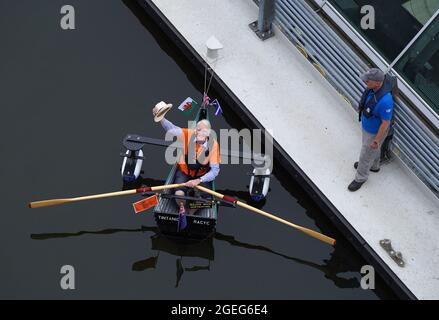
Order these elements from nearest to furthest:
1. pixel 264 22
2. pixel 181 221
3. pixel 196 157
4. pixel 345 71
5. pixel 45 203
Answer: pixel 181 221
pixel 196 157
pixel 45 203
pixel 345 71
pixel 264 22

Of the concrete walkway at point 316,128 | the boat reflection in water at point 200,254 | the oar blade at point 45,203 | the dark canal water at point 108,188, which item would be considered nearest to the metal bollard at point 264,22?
the concrete walkway at point 316,128

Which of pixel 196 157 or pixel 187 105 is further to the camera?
pixel 187 105

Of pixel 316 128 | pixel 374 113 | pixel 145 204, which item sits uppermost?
pixel 374 113

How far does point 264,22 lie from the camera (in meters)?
15.6

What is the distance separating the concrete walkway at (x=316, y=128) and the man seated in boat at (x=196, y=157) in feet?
4.96

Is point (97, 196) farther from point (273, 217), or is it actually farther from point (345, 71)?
point (345, 71)

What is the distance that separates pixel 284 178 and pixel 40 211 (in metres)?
4.19

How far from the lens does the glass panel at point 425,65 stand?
43.3 feet

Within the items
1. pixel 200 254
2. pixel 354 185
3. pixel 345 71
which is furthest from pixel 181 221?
pixel 345 71

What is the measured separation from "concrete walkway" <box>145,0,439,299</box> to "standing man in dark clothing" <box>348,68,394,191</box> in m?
0.71

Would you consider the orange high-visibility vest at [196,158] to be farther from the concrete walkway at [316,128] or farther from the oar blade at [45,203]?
the oar blade at [45,203]

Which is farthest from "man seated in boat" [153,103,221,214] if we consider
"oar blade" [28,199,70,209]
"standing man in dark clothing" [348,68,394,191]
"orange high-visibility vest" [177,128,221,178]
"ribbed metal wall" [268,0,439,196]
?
"ribbed metal wall" [268,0,439,196]

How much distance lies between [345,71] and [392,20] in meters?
1.28

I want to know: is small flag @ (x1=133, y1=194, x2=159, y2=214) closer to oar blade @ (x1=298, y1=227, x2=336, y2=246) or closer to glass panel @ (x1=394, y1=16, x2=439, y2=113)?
oar blade @ (x1=298, y1=227, x2=336, y2=246)
